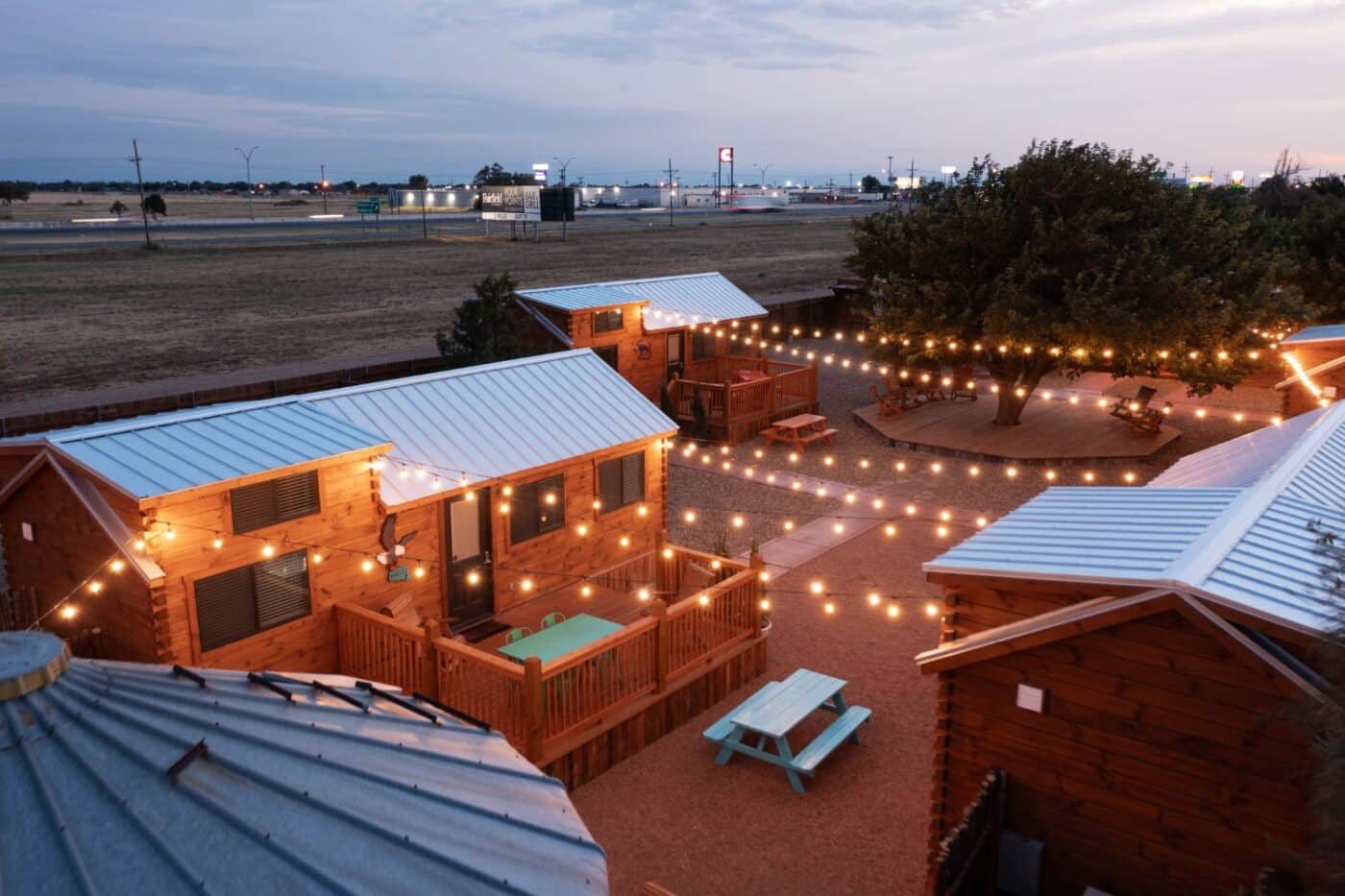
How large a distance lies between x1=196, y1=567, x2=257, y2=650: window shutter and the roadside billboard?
243ft

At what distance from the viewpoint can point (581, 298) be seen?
2512cm

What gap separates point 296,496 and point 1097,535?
28.1 ft

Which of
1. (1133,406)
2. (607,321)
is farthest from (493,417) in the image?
(1133,406)

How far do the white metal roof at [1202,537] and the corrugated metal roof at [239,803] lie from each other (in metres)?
4.95

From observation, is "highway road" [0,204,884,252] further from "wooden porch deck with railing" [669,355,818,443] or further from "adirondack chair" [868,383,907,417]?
"adirondack chair" [868,383,907,417]

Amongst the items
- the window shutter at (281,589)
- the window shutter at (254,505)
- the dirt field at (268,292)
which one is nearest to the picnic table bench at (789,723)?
the window shutter at (281,589)

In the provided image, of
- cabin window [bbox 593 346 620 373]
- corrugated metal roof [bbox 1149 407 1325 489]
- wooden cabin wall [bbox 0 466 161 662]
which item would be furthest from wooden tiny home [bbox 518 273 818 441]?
wooden cabin wall [bbox 0 466 161 662]

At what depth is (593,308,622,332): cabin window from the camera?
25.0 m

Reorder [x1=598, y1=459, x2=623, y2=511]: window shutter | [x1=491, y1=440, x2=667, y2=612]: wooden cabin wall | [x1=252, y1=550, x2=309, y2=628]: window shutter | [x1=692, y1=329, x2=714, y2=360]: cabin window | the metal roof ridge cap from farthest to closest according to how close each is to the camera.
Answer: [x1=692, y1=329, x2=714, y2=360]: cabin window
[x1=598, y1=459, x2=623, y2=511]: window shutter
[x1=491, y1=440, x2=667, y2=612]: wooden cabin wall
[x1=252, y1=550, x2=309, y2=628]: window shutter
the metal roof ridge cap

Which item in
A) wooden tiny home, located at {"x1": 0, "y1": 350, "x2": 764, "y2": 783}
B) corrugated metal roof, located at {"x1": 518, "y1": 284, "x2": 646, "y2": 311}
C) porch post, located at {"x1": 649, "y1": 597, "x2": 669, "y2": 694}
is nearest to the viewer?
wooden tiny home, located at {"x1": 0, "y1": 350, "x2": 764, "y2": 783}

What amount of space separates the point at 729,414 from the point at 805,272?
1659 inches

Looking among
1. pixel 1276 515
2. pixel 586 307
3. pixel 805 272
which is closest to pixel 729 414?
pixel 586 307

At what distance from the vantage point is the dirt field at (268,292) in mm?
34781

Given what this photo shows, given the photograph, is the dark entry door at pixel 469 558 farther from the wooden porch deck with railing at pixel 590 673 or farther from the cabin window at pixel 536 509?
the wooden porch deck with railing at pixel 590 673
